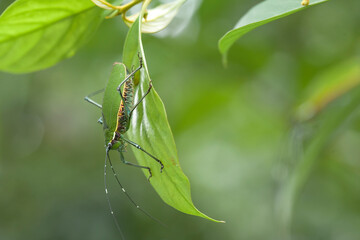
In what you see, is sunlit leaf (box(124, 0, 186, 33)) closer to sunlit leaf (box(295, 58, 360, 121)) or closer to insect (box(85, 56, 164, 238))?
insect (box(85, 56, 164, 238))

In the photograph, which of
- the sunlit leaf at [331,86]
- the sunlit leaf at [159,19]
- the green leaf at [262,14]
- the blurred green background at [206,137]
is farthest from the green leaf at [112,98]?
the sunlit leaf at [331,86]

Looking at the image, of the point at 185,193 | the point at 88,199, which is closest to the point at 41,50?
the point at 185,193

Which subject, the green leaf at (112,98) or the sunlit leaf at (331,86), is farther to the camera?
the sunlit leaf at (331,86)

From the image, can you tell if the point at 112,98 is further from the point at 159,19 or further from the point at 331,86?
the point at 331,86

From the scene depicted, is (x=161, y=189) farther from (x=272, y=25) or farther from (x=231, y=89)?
(x=231, y=89)

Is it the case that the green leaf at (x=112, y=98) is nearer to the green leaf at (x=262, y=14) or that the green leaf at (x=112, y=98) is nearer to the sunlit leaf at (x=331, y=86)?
the green leaf at (x=262, y=14)

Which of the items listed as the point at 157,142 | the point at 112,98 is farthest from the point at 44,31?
the point at 157,142
